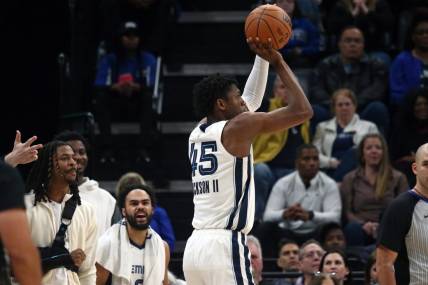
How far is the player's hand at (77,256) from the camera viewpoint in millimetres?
9836

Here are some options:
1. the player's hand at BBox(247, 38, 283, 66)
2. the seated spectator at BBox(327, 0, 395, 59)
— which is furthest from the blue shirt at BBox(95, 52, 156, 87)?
the player's hand at BBox(247, 38, 283, 66)

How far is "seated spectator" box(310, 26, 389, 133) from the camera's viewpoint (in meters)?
15.4

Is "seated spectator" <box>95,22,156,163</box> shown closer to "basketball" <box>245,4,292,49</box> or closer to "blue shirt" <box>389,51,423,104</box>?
"blue shirt" <box>389,51,423,104</box>

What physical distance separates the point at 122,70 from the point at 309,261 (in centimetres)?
417

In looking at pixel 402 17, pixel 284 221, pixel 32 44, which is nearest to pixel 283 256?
pixel 284 221

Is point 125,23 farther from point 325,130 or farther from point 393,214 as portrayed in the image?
point 393,214

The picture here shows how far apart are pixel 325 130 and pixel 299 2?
2.16 m

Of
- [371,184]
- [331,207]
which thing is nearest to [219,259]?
[331,207]

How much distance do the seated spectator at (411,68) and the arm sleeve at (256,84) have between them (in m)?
6.06

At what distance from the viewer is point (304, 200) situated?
13.9 meters

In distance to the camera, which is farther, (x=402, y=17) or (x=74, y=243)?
(x=402, y=17)

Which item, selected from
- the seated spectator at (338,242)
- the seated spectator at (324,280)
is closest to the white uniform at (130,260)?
the seated spectator at (324,280)

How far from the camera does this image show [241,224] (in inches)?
357

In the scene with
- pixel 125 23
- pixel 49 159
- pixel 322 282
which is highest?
pixel 125 23
